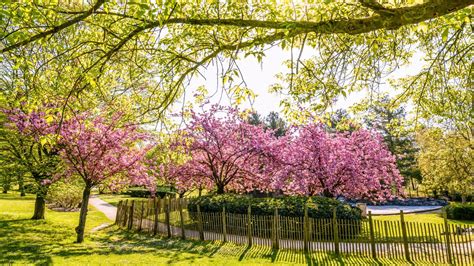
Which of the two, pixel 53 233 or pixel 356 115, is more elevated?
pixel 356 115

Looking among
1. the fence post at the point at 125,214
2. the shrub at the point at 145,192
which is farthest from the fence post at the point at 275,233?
the shrub at the point at 145,192

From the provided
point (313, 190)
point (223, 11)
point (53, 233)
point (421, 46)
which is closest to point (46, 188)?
point (53, 233)

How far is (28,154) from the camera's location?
15898 mm

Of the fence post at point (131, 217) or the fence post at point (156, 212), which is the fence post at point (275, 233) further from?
the fence post at point (131, 217)

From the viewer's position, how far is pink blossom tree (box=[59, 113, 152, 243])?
1330 centimetres

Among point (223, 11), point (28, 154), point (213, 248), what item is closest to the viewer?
point (223, 11)

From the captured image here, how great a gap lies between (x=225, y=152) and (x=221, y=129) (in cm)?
151

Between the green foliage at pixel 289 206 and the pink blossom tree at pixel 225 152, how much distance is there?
12.8ft

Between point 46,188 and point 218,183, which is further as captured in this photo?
point 218,183

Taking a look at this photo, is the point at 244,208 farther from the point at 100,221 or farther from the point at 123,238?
the point at 100,221

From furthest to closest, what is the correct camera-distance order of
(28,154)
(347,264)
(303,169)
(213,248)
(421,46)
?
(303,169) < (28,154) < (213,248) < (347,264) < (421,46)

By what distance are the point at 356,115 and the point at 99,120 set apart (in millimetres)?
11398

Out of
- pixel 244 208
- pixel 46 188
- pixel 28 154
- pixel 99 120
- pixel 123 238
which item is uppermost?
pixel 99 120

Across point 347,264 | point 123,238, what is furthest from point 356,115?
point 123,238
